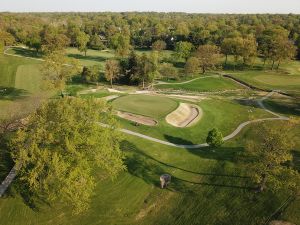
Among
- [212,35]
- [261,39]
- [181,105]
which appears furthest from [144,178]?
[212,35]

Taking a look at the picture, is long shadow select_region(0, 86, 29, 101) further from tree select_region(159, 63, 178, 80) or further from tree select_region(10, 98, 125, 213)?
tree select_region(159, 63, 178, 80)

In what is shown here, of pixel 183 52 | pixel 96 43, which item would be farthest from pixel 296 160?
pixel 96 43

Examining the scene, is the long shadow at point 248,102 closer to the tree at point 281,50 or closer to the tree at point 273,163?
the tree at point 273,163

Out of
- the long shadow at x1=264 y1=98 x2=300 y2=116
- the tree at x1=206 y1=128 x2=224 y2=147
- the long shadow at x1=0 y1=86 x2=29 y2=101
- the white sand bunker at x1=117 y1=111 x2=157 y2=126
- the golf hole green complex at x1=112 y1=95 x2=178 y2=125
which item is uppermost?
the tree at x1=206 y1=128 x2=224 y2=147

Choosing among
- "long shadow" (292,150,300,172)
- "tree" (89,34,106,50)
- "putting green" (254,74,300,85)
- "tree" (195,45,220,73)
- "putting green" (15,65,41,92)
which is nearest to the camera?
"long shadow" (292,150,300,172)

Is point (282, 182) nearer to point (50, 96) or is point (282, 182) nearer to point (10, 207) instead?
point (10, 207)

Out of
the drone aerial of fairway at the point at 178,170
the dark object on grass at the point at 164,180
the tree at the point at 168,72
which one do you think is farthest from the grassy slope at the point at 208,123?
the tree at the point at 168,72

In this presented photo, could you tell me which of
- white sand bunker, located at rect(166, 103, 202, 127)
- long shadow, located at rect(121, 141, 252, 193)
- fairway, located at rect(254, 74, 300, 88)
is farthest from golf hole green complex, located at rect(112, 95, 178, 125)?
fairway, located at rect(254, 74, 300, 88)
